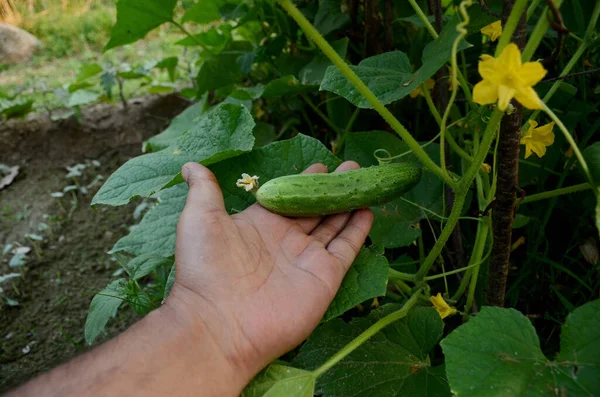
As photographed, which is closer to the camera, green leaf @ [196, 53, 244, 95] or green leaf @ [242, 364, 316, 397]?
green leaf @ [242, 364, 316, 397]

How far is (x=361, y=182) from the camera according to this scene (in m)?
1.35

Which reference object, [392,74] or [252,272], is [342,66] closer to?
[392,74]

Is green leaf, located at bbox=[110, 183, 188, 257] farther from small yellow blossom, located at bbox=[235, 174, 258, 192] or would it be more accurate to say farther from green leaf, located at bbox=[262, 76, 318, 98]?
green leaf, located at bbox=[262, 76, 318, 98]

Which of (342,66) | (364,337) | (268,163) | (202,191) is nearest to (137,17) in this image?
(268,163)

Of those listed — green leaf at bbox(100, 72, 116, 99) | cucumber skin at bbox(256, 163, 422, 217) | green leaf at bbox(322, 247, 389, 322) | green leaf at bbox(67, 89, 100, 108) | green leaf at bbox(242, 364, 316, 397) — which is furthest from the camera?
green leaf at bbox(67, 89, 100, 108)

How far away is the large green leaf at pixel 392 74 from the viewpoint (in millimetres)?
1150

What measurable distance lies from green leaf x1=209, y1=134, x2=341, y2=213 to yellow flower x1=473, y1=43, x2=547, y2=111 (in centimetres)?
69

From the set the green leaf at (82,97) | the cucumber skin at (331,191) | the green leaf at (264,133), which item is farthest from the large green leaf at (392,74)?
the green leaf at (82,97)

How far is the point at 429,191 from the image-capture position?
5.38 ft

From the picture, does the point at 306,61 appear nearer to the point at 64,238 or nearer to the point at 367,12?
the point at 367,12

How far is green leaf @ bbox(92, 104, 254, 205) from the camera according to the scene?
141 cm

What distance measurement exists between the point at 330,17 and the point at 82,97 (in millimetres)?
1763

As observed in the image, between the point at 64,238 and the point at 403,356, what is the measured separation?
1941mm

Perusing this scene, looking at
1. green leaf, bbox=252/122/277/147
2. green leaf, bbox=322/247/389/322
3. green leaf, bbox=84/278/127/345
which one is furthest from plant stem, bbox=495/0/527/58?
green leaf, bbox=252/122/277/147
